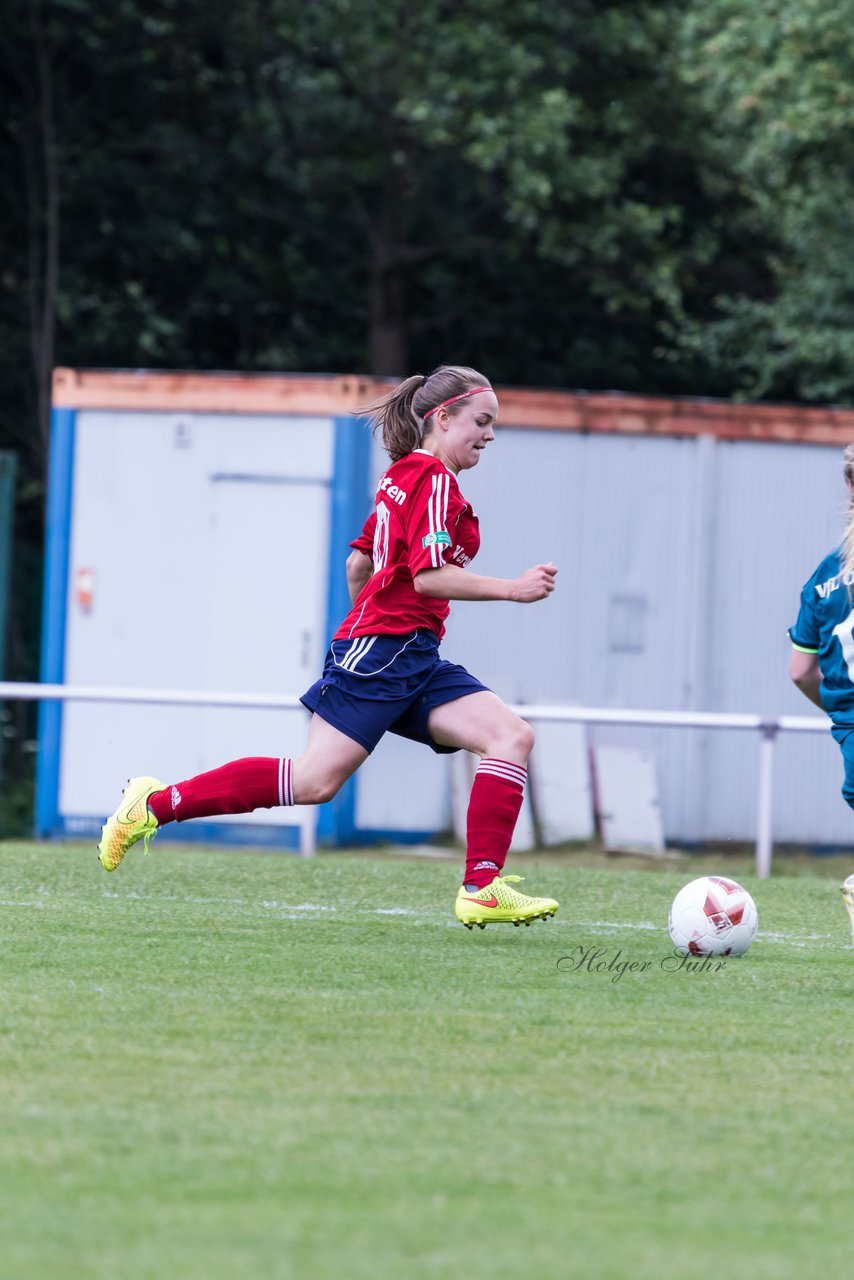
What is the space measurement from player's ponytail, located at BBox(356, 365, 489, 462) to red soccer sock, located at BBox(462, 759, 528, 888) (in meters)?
1.07

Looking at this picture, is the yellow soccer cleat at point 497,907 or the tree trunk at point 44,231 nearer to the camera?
the yellow soccer cleat at point 497,907

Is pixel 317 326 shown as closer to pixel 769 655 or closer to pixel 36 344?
pixel 36 344

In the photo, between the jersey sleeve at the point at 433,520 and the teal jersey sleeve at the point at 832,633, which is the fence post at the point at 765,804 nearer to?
the teal jersey sleeve at the point at 832,633

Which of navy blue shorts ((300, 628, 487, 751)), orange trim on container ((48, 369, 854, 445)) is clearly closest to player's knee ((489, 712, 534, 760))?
navy blue shorts ((300, 628, 487, 751))

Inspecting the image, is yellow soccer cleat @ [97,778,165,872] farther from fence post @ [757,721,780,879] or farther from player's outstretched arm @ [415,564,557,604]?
fence post @ [757,721,780,879]

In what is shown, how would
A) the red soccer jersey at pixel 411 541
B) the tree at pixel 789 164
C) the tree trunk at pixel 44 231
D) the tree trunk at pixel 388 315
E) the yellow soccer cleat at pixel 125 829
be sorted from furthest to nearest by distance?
the tree trunk at pixel 388 315 → the tree trunk at pixel 44 231 → the tree at pixel 789 164 → the yellow soccer cleat at pixel 125 829 → the red soccer jersey at pixel 411 541

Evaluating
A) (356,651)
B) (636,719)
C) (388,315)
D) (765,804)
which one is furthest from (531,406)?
(388,315)

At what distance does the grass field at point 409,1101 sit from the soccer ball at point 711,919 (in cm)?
13

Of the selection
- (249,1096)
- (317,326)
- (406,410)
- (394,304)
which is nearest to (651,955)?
(406,410)

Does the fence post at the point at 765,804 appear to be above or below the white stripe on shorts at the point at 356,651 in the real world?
below

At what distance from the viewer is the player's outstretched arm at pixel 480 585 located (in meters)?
5.86

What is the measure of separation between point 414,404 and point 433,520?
495 millimetres

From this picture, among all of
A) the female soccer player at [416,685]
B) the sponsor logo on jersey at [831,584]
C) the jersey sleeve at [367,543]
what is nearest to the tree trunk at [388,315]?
the jersey sleeve at [367,543]

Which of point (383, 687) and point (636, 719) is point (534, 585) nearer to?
point (383, 687)
